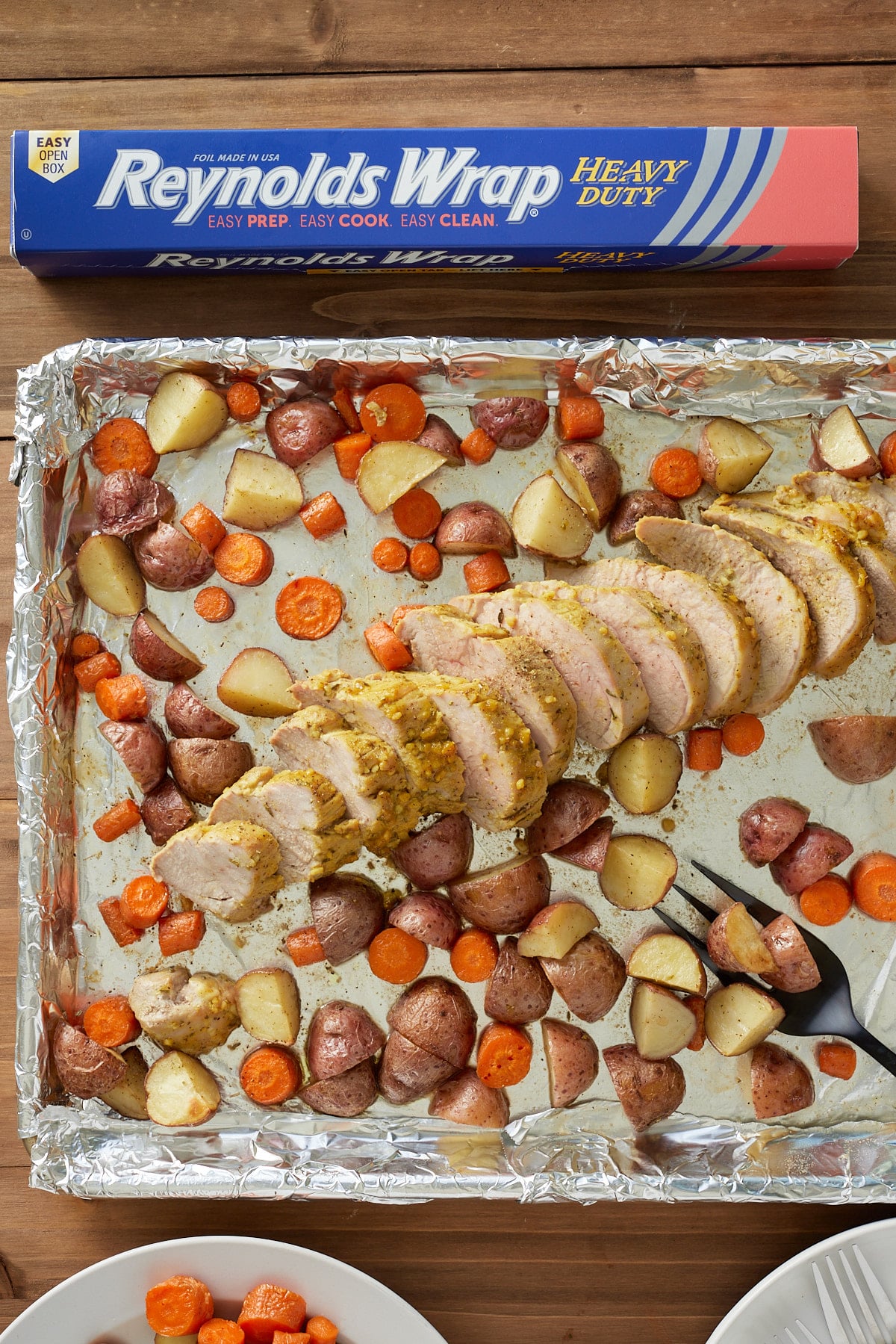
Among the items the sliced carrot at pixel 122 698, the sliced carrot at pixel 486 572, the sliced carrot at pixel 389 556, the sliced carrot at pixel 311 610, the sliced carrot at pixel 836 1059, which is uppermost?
the sliced carrot at pixel 389 556

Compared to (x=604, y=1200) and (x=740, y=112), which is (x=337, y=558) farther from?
(x=604, y=1200)

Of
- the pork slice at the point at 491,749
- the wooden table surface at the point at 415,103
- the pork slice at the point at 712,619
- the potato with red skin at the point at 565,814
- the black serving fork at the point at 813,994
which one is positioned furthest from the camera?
the wooden table surface at the point at 415,103

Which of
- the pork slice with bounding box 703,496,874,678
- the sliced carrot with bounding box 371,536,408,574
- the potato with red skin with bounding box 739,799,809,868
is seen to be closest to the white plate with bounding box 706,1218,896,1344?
the potato with red skin with bounding box 739,799,809,868

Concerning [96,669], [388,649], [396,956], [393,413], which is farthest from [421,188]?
[396,956]

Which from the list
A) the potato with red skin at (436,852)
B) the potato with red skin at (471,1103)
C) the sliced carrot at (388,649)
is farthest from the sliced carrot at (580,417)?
the potato with red skin at (471,1103)

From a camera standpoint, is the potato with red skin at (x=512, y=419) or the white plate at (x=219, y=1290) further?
the potato with red skin at (x=512, y=419)

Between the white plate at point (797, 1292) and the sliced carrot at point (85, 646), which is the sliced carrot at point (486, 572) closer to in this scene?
the sliced carrot at point (85, 646)

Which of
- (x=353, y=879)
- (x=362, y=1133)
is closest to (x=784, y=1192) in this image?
(x=362, y=1133)
